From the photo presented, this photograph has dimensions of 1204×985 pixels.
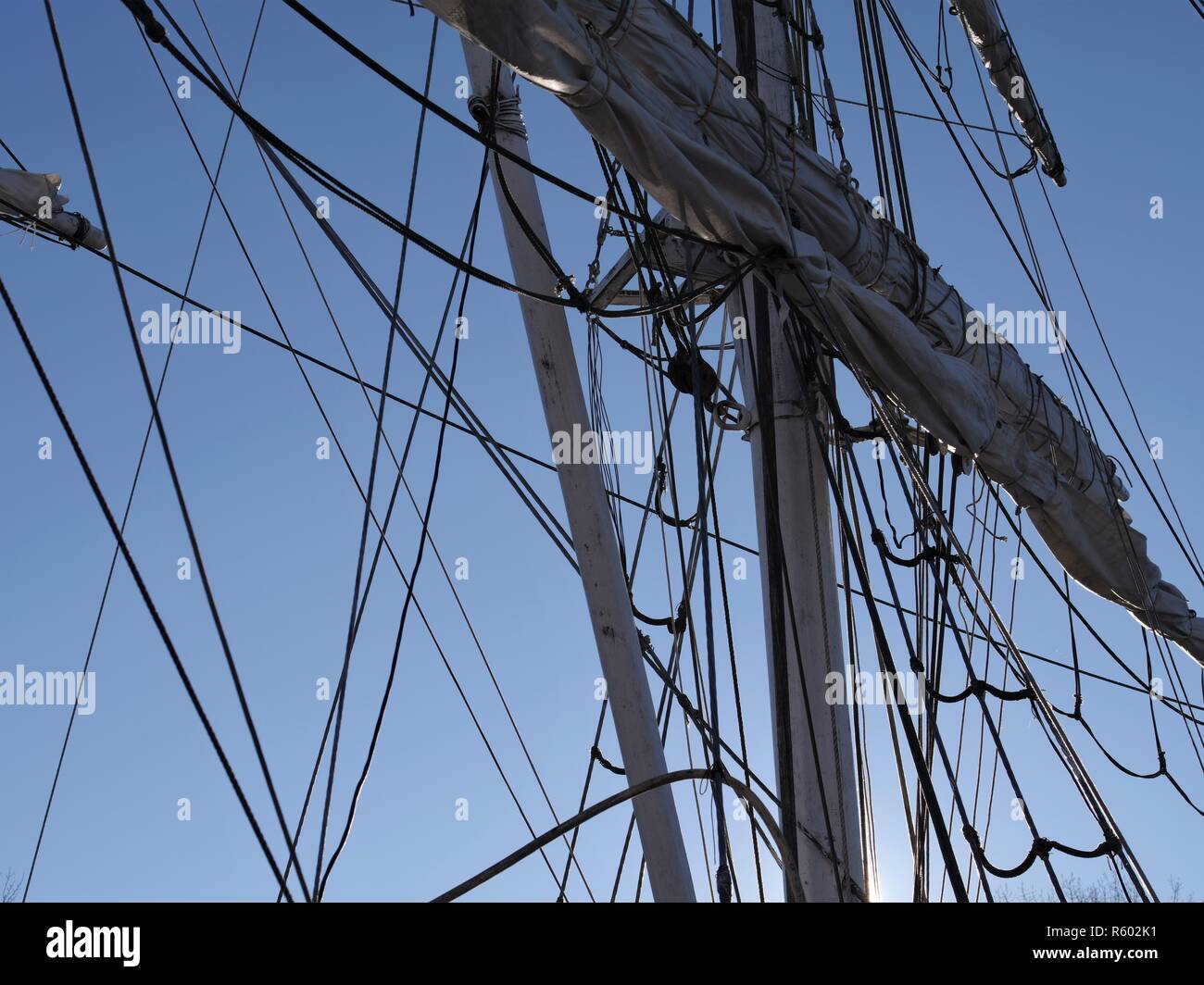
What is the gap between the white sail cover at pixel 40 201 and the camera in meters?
6.50

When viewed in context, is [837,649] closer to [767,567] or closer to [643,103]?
[767,567]

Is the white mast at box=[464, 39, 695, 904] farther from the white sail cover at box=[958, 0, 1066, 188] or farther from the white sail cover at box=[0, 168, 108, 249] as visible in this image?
the white sail cover at box=[958, 0, 1066, 188]

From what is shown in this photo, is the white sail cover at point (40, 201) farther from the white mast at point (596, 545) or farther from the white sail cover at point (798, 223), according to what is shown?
the white sail cover at point (798, 223)

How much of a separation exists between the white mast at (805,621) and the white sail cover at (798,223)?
48 centimetres

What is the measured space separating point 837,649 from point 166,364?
3.02 metres

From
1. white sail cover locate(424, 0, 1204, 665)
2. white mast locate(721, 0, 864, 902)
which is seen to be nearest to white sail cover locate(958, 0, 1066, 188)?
white sail cover locate(424, 0, 1204, 665)

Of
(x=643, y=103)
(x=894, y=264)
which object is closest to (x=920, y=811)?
(x=894, y=264)

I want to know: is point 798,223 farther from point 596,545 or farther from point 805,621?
point 596,545

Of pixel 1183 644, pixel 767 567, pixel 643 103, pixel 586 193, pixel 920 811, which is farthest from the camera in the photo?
pixel 1183 644

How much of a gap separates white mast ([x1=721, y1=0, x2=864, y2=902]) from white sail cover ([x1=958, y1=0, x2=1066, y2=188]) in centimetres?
466

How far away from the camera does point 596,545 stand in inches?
161

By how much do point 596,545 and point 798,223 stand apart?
254 cm

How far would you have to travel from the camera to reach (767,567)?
5.62 meters
